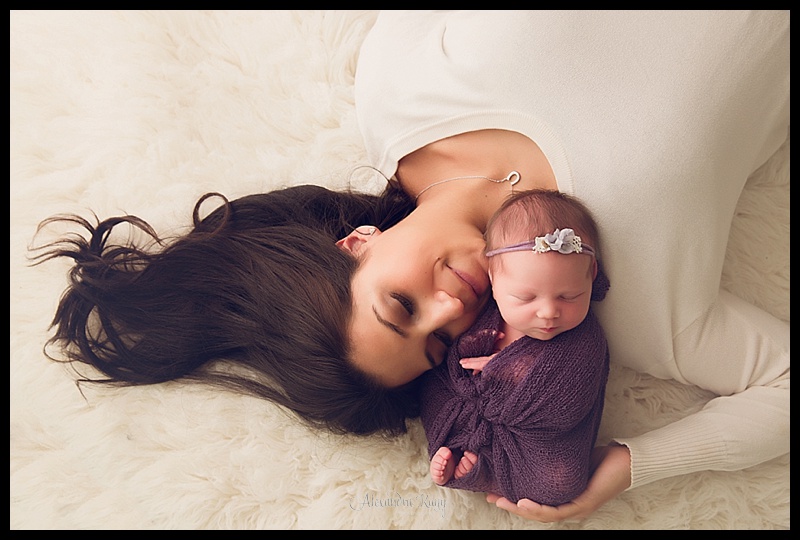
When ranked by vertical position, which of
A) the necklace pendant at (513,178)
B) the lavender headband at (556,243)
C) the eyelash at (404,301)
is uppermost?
the necklace pendant at (513,178)

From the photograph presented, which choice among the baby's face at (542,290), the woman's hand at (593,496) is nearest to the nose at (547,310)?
the baby's face at (542,290)

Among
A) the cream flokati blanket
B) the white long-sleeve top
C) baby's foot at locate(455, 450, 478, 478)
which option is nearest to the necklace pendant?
the white long-sleeve top

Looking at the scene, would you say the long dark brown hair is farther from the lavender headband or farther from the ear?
the lavender headband

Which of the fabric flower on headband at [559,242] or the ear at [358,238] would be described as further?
the ear at [358,238]

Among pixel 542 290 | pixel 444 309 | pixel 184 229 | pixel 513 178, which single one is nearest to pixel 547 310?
pixel 542 290

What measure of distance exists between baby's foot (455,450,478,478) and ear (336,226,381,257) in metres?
0.43

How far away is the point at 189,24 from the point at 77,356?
79 cm

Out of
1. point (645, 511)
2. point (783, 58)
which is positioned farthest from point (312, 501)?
point (783, 58)

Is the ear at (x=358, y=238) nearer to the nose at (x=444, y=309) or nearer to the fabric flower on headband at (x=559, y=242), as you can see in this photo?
the nose at (x=444, y=309)

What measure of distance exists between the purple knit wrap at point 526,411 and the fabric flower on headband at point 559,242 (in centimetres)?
18

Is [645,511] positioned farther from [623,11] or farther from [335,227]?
[623,11]

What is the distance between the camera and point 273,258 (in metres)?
1.26

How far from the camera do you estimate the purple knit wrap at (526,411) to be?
1152 millimetres

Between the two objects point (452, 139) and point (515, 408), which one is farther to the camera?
point (452, 139)
